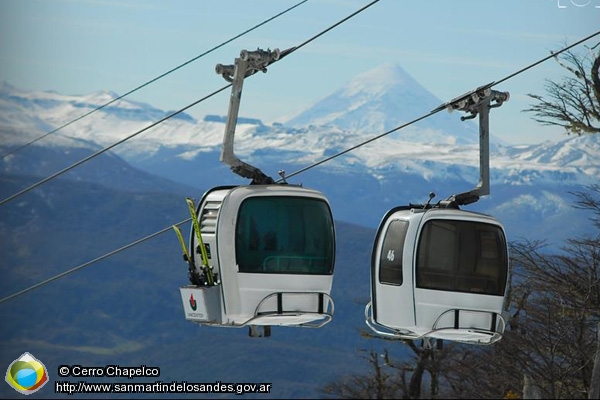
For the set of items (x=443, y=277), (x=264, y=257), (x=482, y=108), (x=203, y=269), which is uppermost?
(x=482, y=108)

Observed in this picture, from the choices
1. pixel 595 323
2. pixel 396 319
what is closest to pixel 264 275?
pixel 396 319

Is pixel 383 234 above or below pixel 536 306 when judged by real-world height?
above

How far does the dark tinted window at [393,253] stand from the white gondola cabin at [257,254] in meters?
0.92

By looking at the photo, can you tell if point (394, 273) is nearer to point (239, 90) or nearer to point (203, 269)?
point (203, 269)

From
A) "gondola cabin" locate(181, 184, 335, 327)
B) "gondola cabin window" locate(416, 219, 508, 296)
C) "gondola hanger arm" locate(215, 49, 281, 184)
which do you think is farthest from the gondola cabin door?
"gondola hanger arm" locate(215, 49, 281, 184)

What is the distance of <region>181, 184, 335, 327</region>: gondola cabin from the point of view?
25484mm

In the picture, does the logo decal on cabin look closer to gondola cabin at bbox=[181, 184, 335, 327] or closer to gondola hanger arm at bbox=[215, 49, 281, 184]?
gondola cabin at bbox=[181, 184, 335, 327]

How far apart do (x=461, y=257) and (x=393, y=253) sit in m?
1.20

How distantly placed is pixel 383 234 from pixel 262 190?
241 centimetres

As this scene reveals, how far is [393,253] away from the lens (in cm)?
2631

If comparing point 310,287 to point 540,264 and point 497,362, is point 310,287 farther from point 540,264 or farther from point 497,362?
point 497,362

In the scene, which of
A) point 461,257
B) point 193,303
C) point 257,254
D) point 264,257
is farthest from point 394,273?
point 193,303

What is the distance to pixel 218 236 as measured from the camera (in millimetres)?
25531

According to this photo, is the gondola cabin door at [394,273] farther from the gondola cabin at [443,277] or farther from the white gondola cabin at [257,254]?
the white gondola cabin at [257,254]
